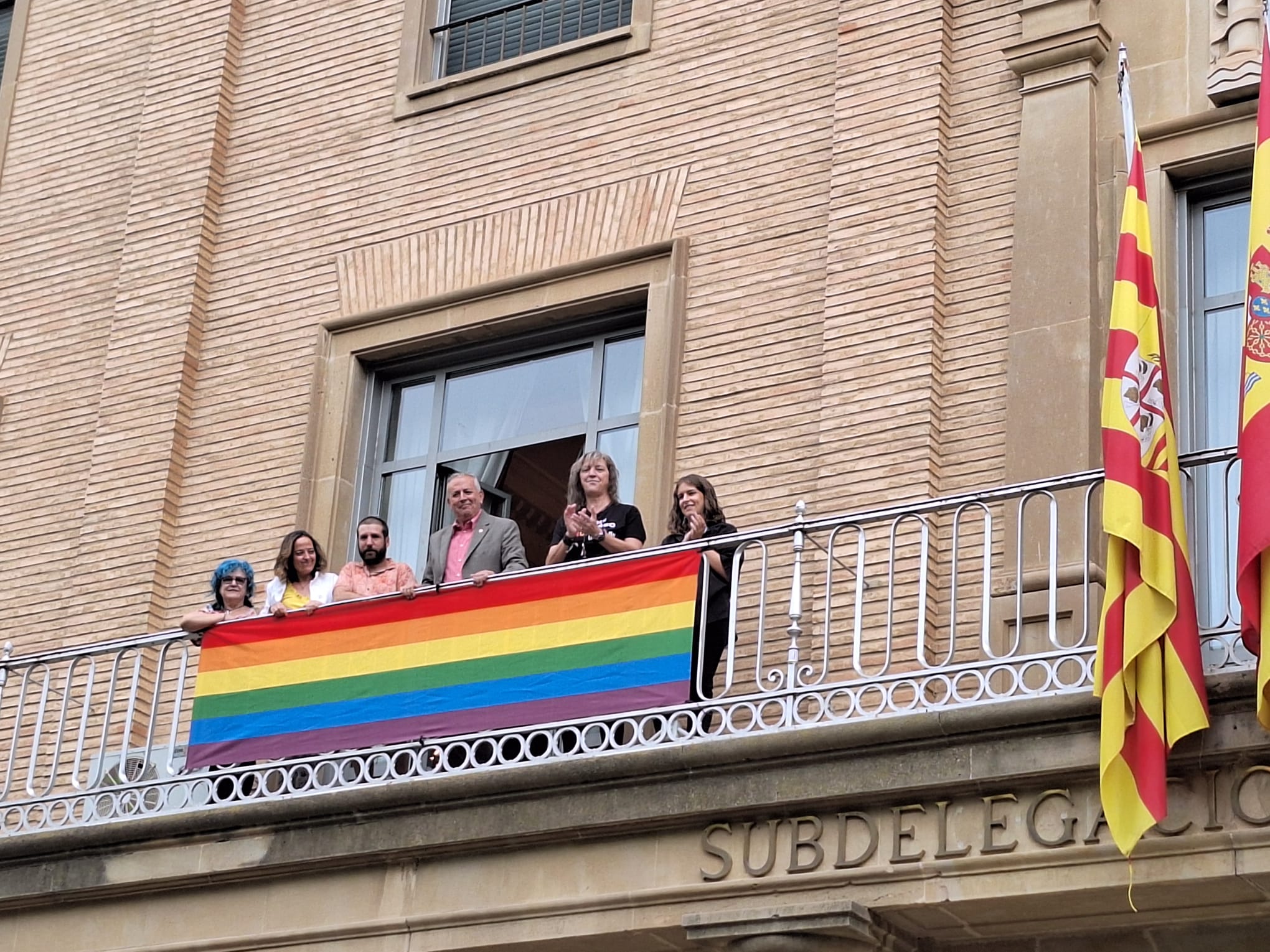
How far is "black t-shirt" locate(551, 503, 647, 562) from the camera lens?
11344 millimetres

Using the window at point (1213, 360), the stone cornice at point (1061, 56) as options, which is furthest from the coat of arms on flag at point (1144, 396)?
the stone cornice at point (1061, 56)

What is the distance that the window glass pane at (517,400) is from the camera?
44.9 feet

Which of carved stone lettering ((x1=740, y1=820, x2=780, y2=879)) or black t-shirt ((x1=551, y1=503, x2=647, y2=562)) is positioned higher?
black t-shirt ((x1=551, y1=503, x2=647, y2=562))

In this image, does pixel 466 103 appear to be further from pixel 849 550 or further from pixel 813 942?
pixel 813 942

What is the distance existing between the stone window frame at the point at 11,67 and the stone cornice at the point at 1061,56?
7.41m

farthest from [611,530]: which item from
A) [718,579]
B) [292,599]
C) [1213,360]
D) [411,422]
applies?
[411,422]

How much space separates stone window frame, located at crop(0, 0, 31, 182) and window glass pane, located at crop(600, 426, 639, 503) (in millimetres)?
5407

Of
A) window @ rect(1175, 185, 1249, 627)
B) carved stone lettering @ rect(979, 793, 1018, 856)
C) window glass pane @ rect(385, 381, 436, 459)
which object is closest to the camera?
carved stone lettering @ rect(979, 793, 1018, 856)

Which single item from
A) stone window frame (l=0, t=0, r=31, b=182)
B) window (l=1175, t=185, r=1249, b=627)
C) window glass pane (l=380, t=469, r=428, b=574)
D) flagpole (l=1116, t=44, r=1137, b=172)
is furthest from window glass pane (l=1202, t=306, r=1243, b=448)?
stone window frame (l=0, t=0, r=31, b=182)

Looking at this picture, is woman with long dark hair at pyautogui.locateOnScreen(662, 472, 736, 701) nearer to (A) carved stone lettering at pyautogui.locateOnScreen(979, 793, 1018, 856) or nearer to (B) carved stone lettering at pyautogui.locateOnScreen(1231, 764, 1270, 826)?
(A) carved stone lettering at pyautogui.locateOnScreen(979, 793, 1018, 856)

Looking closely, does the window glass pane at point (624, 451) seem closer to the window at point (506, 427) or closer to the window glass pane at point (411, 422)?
the window at point (506, 427)

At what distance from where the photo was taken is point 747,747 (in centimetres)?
998

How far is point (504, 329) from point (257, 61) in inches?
119

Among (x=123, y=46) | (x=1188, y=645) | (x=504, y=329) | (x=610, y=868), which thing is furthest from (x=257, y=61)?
(x=1188, y=645)
